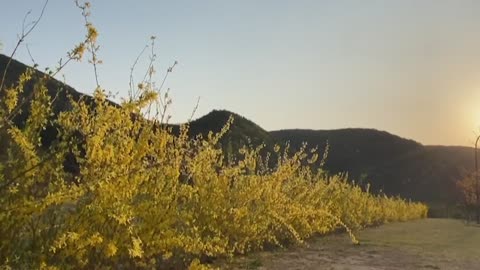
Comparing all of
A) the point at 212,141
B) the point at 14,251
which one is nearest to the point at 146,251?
the point at 14,251

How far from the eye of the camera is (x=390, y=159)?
11481 cm

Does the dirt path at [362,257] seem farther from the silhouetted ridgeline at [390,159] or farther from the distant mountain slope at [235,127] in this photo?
the silhouetted ridgeline at [390,159]

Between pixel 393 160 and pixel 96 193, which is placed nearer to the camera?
pixel 96 193

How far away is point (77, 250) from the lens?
4504mm

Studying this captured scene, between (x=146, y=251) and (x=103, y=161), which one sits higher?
(x=103, y=161)

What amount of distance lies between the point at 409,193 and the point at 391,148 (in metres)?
23.8

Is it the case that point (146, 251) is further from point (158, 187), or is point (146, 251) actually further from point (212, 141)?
point (212, 141)

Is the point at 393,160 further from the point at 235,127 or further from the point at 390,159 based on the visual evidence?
the point at 235,127

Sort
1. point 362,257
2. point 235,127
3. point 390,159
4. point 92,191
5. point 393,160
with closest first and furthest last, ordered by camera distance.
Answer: point 92,191, point 362,257, point 235,127, point 393,160, point 390,159

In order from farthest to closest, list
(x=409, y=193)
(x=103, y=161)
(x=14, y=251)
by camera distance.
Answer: (x=409, y=193) < (x=103, y=161) < (x=14, y=251)

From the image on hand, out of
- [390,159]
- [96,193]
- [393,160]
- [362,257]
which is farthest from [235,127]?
[96,193]

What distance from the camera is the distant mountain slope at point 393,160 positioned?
322 ft

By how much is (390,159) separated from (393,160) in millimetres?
1223

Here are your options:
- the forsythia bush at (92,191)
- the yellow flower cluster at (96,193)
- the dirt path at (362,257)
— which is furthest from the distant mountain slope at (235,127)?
the forsythia bush at (92,191)
